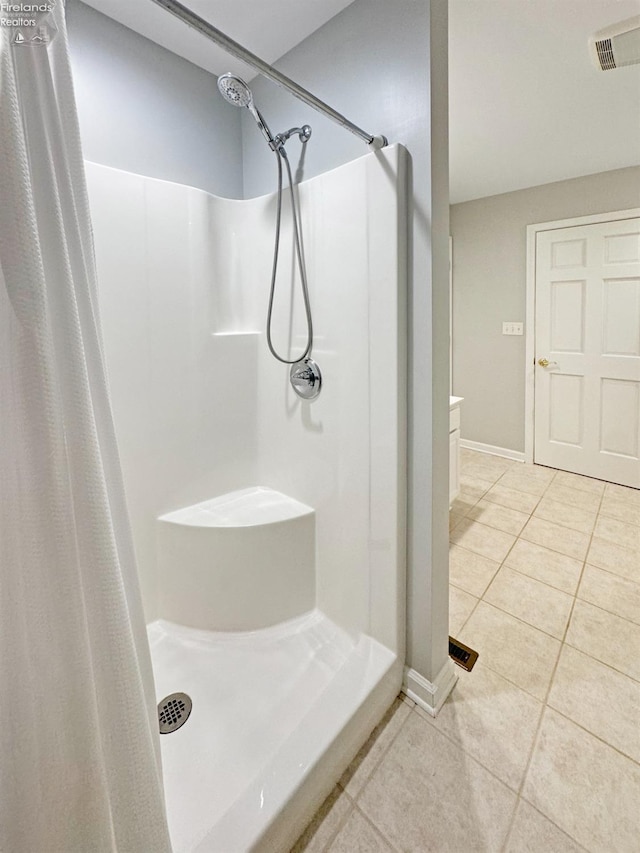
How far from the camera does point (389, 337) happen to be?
1270 millimetres

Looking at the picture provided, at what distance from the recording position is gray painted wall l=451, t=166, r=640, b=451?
3.31m

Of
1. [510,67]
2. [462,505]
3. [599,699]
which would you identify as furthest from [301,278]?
[462,505]

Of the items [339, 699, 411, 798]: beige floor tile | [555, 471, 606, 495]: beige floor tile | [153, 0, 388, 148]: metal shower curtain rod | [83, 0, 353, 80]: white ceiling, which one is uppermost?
[83, 0, 353, 80]: white ceiling

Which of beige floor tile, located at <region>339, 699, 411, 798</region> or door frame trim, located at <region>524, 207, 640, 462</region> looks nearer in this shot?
beige floor tile, located at <region>339, 699, 411, 798</region>

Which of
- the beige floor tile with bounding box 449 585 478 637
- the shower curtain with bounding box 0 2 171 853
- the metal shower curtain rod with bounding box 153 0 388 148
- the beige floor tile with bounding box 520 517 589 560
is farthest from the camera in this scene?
the beige floor tile with bounding box 520 517 589 560

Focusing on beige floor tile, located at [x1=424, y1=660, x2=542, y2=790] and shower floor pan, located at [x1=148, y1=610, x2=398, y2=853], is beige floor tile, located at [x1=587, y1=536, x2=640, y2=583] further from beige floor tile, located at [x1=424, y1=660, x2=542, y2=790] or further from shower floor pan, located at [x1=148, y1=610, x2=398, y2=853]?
shower floor pan, located at [x1=148, y1=610, x2=398, y2=853]

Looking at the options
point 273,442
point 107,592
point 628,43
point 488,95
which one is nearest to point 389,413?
point 273,442

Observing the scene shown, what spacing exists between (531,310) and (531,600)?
8.26 feet

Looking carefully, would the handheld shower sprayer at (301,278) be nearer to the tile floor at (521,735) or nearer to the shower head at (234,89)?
the shower head at (234,89)

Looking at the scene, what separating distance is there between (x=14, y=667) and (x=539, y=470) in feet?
12.4

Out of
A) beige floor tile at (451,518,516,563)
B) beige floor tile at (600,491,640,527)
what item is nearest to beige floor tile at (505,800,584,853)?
beige floor tile at (451,518,516,563)

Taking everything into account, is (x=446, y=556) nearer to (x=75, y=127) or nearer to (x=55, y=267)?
(x=55, y=267)

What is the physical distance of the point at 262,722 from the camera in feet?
4.01

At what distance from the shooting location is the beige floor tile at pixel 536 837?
1.00 metres
